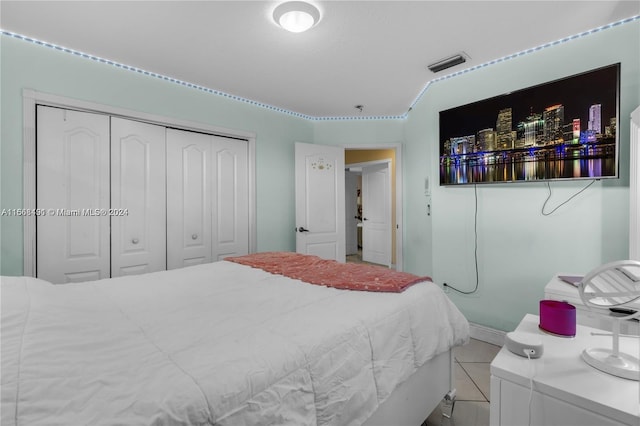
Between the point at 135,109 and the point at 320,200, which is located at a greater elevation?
the point at 135,109

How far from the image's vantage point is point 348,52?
2.43 metres

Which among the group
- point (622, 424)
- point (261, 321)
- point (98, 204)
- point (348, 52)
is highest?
point (348, 52)

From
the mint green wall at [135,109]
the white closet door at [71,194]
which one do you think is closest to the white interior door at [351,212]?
the mint green wall at [135,109]

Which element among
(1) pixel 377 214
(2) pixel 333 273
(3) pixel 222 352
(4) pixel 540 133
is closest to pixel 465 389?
(2) pixel 333 273

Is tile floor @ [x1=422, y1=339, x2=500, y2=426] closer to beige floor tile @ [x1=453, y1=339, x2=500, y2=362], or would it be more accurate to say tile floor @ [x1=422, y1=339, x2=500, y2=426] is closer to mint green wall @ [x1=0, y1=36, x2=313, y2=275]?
beige floor tile @ [x1=453, y1=339, x2=500, y2=362]

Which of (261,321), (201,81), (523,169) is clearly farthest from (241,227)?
(523,169)

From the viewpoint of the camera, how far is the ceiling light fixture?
252 centimetres

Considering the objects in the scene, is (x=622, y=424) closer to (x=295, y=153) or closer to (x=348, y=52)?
(x=348, y=52)

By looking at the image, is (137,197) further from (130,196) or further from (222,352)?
(222,352)

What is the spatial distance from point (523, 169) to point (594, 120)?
1.69ft

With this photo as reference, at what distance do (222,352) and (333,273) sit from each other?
3.57 ft

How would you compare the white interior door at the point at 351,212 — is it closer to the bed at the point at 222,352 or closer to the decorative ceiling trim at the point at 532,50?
the decorative ceiling trim at the point at 532,50

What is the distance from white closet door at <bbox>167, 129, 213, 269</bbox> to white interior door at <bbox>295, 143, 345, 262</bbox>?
1.11m

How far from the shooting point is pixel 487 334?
108 inches
